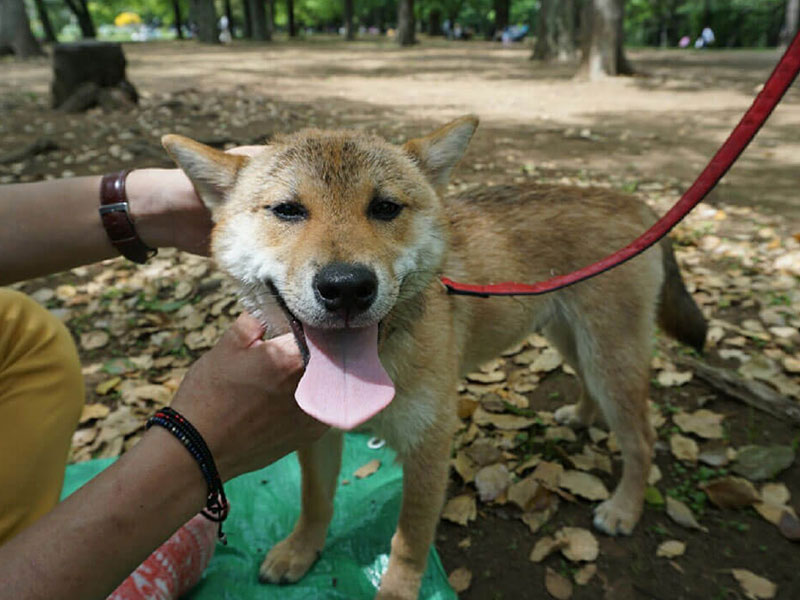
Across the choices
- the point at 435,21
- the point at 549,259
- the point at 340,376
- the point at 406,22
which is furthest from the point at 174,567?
the point at 435,21

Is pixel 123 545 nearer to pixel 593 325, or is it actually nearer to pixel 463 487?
pixel 463 487

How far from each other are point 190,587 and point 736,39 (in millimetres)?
43594

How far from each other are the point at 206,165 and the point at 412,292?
0.91m

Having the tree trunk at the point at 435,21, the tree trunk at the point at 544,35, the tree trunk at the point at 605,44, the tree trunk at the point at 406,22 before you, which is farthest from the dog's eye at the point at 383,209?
the tree trunk at the point at 435,21

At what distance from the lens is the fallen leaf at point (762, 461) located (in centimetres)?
300

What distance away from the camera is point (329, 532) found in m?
2.89

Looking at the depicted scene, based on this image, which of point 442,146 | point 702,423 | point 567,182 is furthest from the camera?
point 567,182

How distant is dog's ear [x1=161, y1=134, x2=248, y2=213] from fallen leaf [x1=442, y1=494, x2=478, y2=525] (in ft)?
6.31

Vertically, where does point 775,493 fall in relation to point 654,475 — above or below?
above

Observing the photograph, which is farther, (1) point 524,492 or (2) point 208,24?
(2) point 208,24

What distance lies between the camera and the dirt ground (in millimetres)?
2729

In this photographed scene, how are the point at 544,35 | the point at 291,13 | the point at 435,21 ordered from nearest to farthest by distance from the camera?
the point at 544,35, the point at 291,13, the point at 435,21

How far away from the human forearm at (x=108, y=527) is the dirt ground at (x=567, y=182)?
5.18 feet

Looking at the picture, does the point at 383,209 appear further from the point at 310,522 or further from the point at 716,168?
the point at 310,522
